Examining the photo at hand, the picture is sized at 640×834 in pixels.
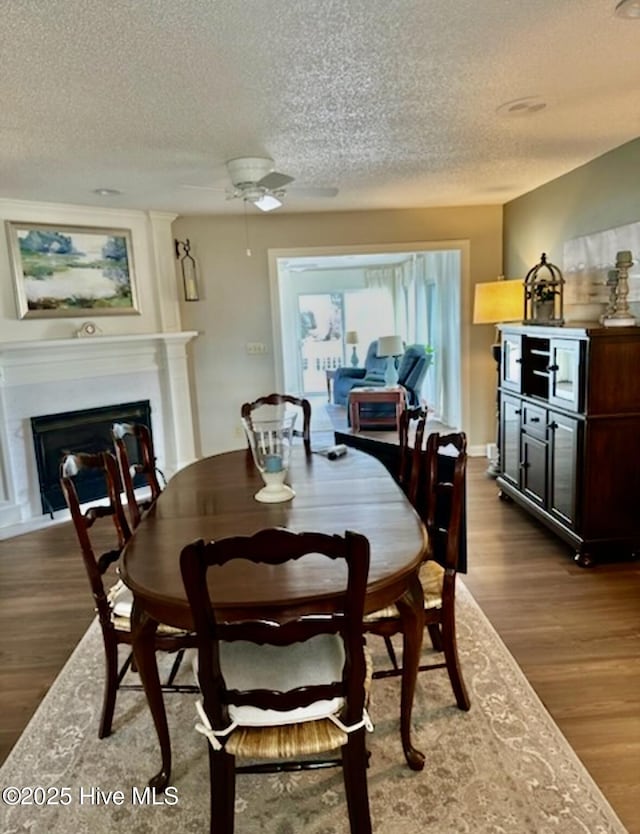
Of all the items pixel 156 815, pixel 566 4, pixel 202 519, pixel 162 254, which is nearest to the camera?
pixel 156 815

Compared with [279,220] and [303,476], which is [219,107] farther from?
[279,220]

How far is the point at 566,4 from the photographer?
1853 millimetres

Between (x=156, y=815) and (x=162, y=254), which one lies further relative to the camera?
(x=162, y=254)

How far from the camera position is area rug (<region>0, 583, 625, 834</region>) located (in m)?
1.68

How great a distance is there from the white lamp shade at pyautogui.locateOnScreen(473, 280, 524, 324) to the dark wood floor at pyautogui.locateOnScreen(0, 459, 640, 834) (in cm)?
172

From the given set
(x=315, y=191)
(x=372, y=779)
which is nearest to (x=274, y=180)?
(x=315, y=191)

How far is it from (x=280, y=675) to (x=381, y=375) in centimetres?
743

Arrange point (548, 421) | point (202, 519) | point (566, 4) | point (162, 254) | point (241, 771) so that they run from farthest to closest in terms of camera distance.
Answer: point (162, 254) < point (548, 421) < point (202, 519) < point (566, 4) < point (241, 771)

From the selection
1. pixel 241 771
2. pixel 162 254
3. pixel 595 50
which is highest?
pixel 595 50

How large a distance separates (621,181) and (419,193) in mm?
1618

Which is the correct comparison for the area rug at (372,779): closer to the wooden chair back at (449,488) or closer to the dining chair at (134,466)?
the wooden chair back at (449,488)

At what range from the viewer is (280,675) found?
5.02ft

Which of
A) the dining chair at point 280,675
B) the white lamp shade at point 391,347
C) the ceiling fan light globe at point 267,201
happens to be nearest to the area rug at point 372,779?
the dining chair at point 280,675

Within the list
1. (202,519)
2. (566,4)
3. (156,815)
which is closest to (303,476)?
(202,519)
